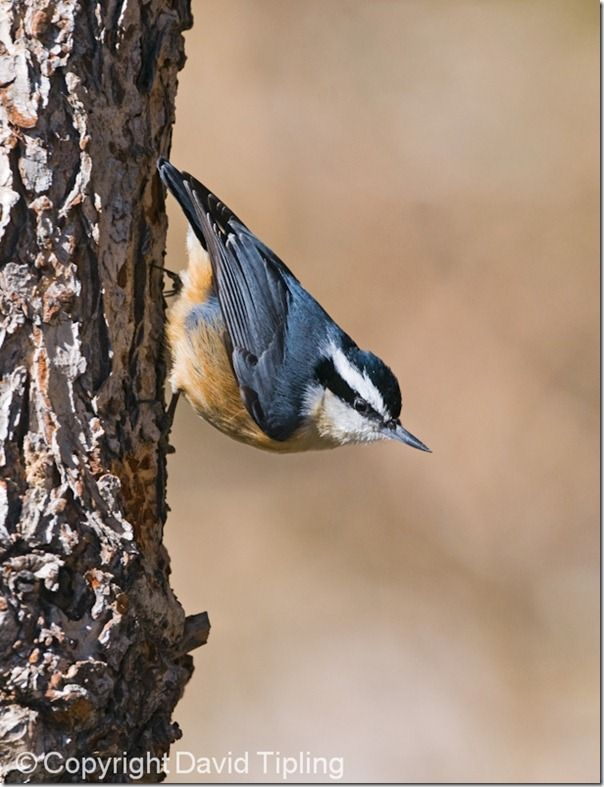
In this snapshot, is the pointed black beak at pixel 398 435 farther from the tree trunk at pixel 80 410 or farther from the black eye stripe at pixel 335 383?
the tree trunk at pixel 80 410

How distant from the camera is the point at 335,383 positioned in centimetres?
352

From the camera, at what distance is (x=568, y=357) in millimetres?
5684

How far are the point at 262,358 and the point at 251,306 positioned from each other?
18cm

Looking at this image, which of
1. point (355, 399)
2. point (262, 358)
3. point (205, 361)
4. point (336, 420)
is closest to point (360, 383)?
point (355, 399)

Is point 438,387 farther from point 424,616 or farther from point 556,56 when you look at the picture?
point 556,56

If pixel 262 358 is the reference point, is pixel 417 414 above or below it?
above

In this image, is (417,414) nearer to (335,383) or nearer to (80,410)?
(335,383)

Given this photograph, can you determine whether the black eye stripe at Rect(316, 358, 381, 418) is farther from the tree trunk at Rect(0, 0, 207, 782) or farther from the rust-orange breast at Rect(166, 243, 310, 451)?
the tree trunk at Rect(0, 0, 207, 782)

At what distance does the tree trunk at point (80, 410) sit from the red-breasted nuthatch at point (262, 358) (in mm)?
579

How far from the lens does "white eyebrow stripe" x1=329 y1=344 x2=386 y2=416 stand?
3.40 metres

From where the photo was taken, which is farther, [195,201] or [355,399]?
[355,399]

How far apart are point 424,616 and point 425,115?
2.78m

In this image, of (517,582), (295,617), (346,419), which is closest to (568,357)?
(517,582)

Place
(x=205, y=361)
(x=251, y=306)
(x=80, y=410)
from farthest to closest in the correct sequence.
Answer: (x=251, y=306), (x=205, y=361), (x=80, y=410)
